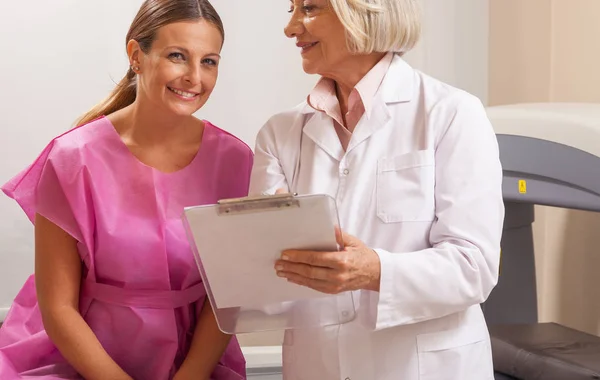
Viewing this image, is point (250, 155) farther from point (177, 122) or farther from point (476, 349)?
point (476, 349)

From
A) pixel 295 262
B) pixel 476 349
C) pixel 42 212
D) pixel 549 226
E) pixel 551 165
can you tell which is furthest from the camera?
pixel 549 226

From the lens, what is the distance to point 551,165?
185 cm

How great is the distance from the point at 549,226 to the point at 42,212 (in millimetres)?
1577

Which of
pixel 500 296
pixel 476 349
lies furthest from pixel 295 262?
pixel 500 296

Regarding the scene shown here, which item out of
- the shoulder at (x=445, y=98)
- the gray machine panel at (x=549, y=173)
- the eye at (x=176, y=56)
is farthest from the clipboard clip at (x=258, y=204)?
the gray machine panel at (x=549, y=173)

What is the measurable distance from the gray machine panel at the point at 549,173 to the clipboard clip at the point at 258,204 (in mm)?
843

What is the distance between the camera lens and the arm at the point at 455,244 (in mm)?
1311

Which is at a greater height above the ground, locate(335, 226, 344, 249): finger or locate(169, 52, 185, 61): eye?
locate(169, 52, 185, 61): eye

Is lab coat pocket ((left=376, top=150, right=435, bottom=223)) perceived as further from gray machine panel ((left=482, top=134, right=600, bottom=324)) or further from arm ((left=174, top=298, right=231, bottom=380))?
gray machine panel ((left=482, top=134, right=600, bottom=324))

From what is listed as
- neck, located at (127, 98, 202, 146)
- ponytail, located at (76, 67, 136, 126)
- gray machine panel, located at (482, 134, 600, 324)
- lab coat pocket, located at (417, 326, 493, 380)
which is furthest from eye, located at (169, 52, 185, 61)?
gray machine panel, located at (482, 134, 600, 324)

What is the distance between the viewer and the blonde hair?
4.57 ft

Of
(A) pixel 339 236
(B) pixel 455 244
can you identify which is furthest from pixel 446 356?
(A) pixel 339 236

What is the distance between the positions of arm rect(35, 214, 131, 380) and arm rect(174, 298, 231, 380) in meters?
0.11

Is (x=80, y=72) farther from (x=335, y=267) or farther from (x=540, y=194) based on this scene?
(x=335, y=267)
